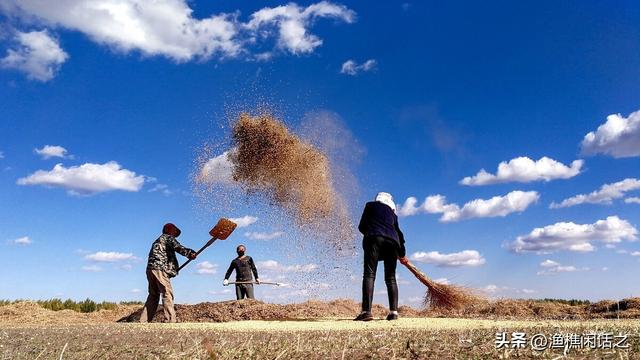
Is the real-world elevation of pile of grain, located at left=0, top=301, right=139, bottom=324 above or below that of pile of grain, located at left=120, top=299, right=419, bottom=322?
below

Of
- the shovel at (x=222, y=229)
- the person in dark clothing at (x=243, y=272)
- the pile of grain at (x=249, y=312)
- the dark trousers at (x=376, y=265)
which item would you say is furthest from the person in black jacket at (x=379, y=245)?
the person in dark clothing at (x=243, y=272)

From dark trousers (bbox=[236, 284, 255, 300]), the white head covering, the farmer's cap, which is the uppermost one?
the white head covering

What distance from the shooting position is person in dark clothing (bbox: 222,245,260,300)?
1437 centimetres

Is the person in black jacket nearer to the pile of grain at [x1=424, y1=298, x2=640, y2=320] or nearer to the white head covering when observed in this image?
the white head covering

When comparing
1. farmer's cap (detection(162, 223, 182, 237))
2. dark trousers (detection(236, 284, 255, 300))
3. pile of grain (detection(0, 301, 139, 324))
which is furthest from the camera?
pile of grain (detection(0, 301, 139, 324))

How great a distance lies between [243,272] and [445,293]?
483cm

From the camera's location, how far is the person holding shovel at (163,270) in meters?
11.1

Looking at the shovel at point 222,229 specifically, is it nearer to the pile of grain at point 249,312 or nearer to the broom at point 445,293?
the pile of grain at point 249,312

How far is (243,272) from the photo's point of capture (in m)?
14.4

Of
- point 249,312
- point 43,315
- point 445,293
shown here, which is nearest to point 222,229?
point 249,312

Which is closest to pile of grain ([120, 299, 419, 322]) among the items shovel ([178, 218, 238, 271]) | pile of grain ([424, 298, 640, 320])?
pile of grain ([424, 298, 640, 320])

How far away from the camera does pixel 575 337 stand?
193 inches

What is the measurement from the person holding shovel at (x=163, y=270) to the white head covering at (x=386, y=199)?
12.5 feet

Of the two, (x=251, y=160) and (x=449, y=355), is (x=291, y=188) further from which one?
(x=449, y=355)
